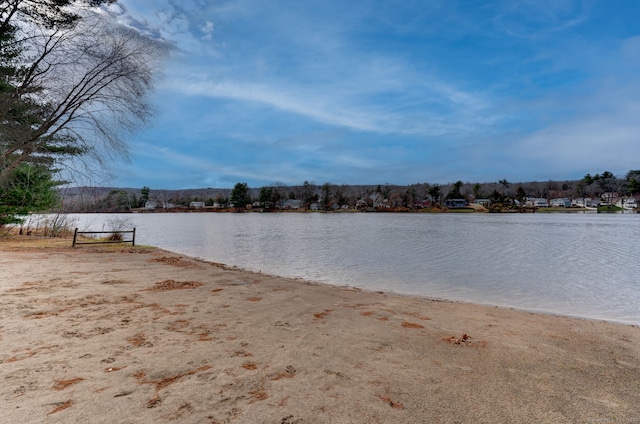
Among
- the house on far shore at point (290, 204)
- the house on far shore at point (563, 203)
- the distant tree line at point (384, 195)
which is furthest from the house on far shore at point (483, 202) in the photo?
the house on far shore at point (290, 204)

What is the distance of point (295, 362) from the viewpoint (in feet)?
14.7

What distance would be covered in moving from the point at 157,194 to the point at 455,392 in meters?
213

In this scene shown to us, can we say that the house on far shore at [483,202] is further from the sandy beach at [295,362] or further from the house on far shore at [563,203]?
the sandy beach at [295,362]

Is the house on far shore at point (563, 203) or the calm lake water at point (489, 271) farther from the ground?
the house on far shore at point (563, 203)

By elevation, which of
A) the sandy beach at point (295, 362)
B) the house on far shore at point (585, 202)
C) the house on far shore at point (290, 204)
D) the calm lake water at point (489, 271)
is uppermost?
the house on far shore at point (585, 202)

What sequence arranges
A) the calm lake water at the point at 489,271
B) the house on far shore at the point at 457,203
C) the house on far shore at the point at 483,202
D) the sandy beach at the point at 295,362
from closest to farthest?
the sandy beach at the point at 295,362
the calm lake water at the point at 489,271
the house on far shore at the point at 483,202
the house on far shore at the point at 457,203

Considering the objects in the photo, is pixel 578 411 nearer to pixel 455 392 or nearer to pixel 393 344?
pixel 455 392

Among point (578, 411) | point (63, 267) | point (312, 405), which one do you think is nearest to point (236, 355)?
point (312, 405)

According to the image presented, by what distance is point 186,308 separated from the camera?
7203mm

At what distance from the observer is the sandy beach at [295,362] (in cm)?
330

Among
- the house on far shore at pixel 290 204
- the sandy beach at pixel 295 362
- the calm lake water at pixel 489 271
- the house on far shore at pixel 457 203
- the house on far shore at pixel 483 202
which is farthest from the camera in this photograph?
the house on far shore at pixel 290 204

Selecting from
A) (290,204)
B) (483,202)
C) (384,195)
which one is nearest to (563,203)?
(483,202)

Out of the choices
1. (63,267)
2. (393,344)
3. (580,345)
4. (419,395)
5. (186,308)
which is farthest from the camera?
(63,267)

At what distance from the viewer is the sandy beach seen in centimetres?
330
